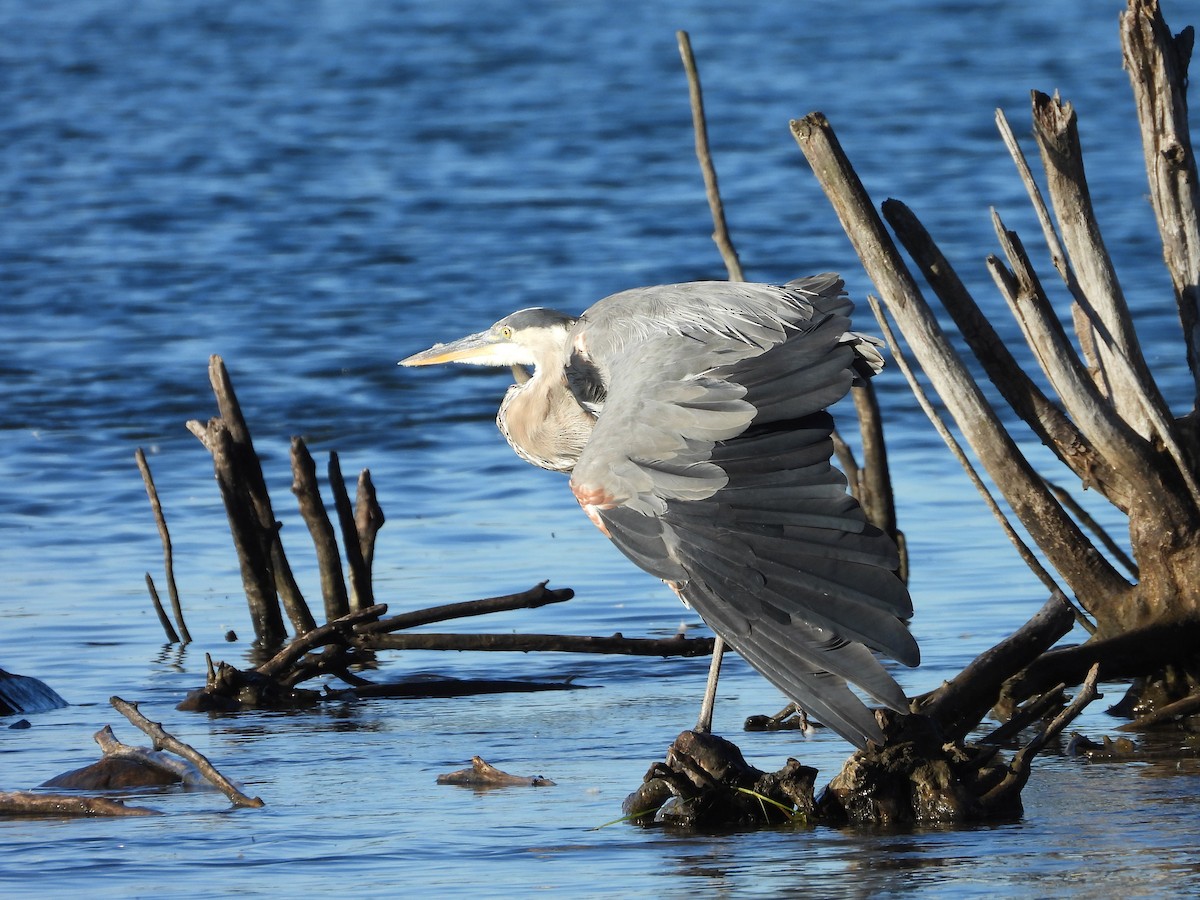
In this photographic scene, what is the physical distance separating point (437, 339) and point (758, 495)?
1131 centimetres

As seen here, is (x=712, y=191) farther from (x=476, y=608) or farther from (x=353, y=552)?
(x=476, y=608)

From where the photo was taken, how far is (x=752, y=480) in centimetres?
532

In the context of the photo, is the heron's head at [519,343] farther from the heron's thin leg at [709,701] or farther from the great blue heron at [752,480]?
the heron's thin leg at [709,701]

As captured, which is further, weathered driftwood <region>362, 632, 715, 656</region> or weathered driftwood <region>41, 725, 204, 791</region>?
weathered driftwood <region>362, 632, 715, 656</region>

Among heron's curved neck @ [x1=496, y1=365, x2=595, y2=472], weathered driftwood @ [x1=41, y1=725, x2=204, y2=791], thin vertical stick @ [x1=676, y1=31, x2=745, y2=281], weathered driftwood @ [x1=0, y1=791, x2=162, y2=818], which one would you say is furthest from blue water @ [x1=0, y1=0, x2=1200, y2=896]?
thin vertical stick @ [x1=676, y1=31, x2=745, y2=281]

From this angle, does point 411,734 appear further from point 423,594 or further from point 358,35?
point 358,35

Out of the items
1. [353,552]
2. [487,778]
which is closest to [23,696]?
[353,552]

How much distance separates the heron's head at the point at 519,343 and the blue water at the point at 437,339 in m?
1.30

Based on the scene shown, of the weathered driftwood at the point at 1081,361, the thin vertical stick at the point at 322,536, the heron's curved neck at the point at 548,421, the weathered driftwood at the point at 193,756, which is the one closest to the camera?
the weathered driftwood at the point at 193,756

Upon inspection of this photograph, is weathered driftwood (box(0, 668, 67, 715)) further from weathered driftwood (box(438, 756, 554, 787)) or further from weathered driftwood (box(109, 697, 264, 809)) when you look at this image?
weathered driftwood (box(438, 756, 554, 787))

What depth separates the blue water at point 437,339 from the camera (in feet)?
17.7

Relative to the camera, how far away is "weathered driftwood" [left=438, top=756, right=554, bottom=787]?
6.01 metres

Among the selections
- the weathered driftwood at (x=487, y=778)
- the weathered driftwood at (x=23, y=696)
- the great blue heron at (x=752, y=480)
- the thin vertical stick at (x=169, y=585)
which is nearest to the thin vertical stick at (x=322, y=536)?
the thin vertical stick at (x=169, y=585)

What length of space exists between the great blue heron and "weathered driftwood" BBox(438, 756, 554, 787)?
1021 millimetres
